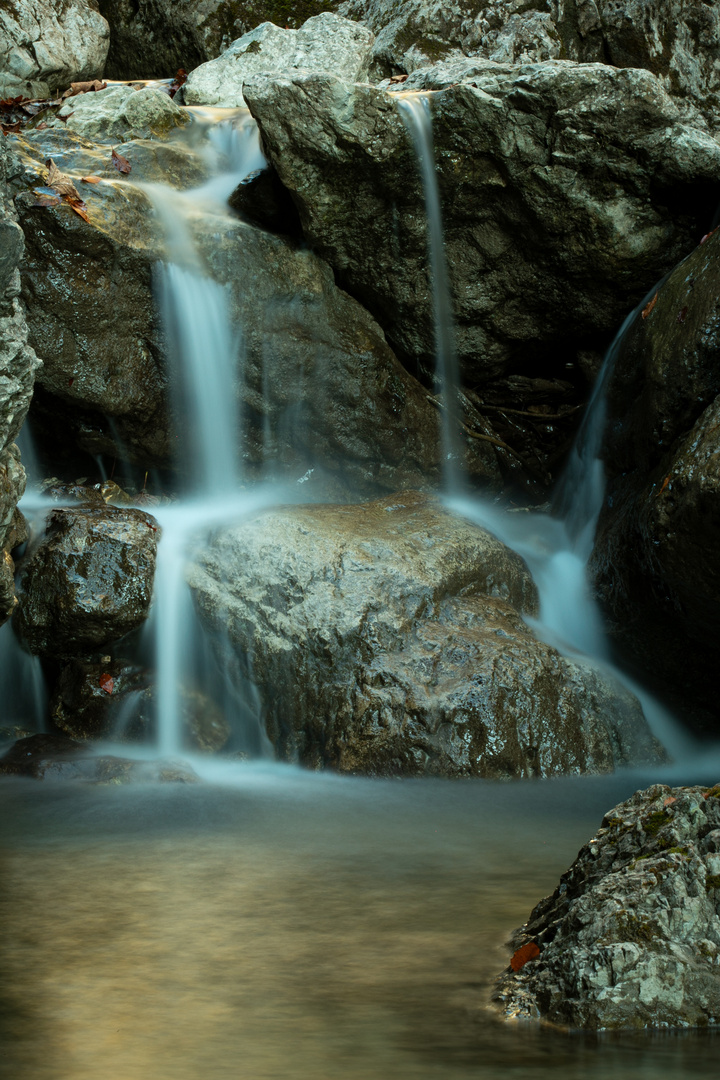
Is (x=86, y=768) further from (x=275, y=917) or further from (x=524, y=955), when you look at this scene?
(x=524, y=955)

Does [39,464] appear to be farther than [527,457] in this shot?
No

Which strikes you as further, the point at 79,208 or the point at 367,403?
the point at 367,403

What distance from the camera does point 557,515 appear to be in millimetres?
7352

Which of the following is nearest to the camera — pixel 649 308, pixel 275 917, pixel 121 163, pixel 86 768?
pixel 275 917

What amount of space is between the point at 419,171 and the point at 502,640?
12.5 ft

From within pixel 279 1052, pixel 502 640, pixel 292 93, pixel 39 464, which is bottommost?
pixel 279 1052

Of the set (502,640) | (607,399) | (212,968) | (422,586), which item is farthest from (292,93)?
(212,968)

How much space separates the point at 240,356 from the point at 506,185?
2.43 metres

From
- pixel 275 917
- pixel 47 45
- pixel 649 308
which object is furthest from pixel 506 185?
pixel 47 45

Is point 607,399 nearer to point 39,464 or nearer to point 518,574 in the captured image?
point 518,574

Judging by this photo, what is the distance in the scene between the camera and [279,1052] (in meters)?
1.79

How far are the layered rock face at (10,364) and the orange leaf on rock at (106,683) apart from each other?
95 centimetres

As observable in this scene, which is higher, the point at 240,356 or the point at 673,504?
the point at 240,356

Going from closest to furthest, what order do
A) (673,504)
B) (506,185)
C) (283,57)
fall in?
(673,504) → (506,185) → (283,57)
